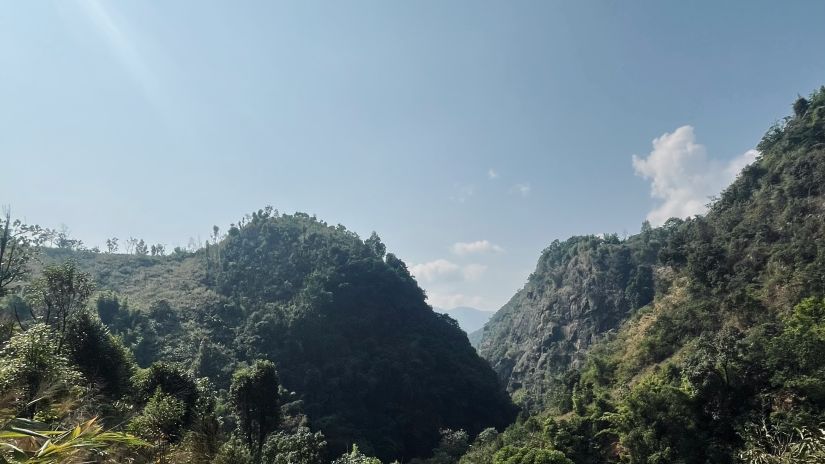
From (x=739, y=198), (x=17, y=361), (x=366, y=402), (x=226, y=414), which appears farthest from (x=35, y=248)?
(x=739, y=198)

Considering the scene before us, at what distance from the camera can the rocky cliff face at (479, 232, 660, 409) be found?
74062 millimetres

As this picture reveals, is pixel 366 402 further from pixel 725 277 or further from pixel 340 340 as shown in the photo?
pixel 725 277

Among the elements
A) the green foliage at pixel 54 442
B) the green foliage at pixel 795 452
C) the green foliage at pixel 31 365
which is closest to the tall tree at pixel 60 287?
the green foliage at pixel 31 365

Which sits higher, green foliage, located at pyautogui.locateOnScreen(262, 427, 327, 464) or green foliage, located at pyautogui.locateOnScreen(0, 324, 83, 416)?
green foliage, located at pyautogui.locateOnScreen(0, 324, 83, 416)

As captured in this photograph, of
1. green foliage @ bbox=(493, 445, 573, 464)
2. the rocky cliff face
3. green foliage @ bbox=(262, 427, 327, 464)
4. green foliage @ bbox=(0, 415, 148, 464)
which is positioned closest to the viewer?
green foliage @ bbox=(0, 415, 148, 464)

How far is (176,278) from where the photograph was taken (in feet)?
258

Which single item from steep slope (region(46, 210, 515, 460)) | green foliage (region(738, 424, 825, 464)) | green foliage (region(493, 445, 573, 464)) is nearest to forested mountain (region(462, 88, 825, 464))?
green foliage (region(738, 424, 825, 464))

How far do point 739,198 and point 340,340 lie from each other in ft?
161

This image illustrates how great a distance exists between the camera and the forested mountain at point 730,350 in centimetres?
2078

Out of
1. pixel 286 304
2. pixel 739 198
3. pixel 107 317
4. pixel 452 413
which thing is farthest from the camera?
pixel 286 304

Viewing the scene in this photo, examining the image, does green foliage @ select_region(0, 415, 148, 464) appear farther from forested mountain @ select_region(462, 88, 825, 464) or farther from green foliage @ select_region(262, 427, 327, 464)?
green foliage @ select_region(262, 427, 327, 464)

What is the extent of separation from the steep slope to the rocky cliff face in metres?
15.5

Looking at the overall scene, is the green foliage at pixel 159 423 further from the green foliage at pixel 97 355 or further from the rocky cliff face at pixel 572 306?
the rocky cliff face at pixel 572 306

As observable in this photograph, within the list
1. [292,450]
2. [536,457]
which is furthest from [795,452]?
[292,450]
